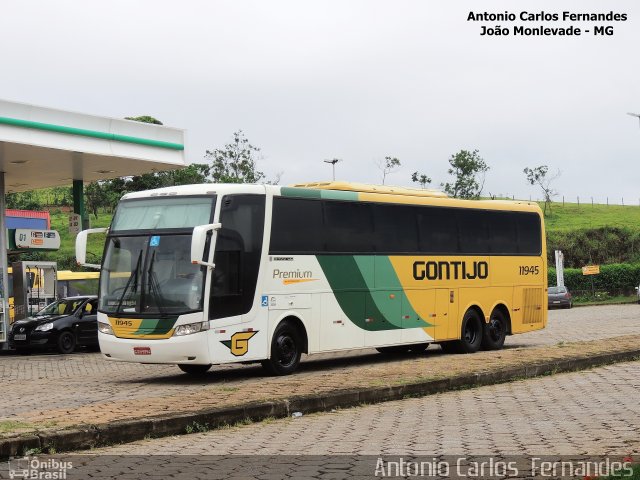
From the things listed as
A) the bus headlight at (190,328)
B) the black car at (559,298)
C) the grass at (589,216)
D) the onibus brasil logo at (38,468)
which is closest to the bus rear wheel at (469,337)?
the bus headlight at (190,328)

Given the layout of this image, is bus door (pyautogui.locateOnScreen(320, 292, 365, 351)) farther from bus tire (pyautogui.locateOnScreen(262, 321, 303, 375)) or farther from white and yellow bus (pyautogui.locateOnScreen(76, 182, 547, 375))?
bus tire (pyautogui.locateOnScreen(262, 321, 303, 375))

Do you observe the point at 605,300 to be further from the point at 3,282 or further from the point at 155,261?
the point at 155,261

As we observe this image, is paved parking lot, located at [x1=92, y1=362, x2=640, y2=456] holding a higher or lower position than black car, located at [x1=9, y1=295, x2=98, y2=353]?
lower

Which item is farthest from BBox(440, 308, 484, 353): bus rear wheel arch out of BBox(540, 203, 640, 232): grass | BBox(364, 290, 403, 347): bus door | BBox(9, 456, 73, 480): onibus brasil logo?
BBox(540, 203, 640, 232): grass

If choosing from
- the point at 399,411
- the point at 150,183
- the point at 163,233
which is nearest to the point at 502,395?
the point at 399,411

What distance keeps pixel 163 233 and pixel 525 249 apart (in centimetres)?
1062

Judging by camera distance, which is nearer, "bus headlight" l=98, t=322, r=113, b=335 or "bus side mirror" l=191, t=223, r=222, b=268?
"bus side mirror" l=191, t=223, r=222, b=268

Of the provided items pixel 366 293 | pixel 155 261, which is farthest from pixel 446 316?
pixel 155 261

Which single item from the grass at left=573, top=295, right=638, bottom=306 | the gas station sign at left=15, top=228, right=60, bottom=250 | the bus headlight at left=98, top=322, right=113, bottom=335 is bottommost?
the grass at left=573, top=295, right=638, bottom=306

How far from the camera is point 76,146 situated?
88.3ft

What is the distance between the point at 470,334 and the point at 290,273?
21.0ft

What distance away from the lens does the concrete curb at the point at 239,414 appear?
953cm

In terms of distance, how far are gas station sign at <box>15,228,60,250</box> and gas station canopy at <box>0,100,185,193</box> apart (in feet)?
6.23

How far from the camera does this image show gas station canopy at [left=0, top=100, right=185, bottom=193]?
25.3 meters
